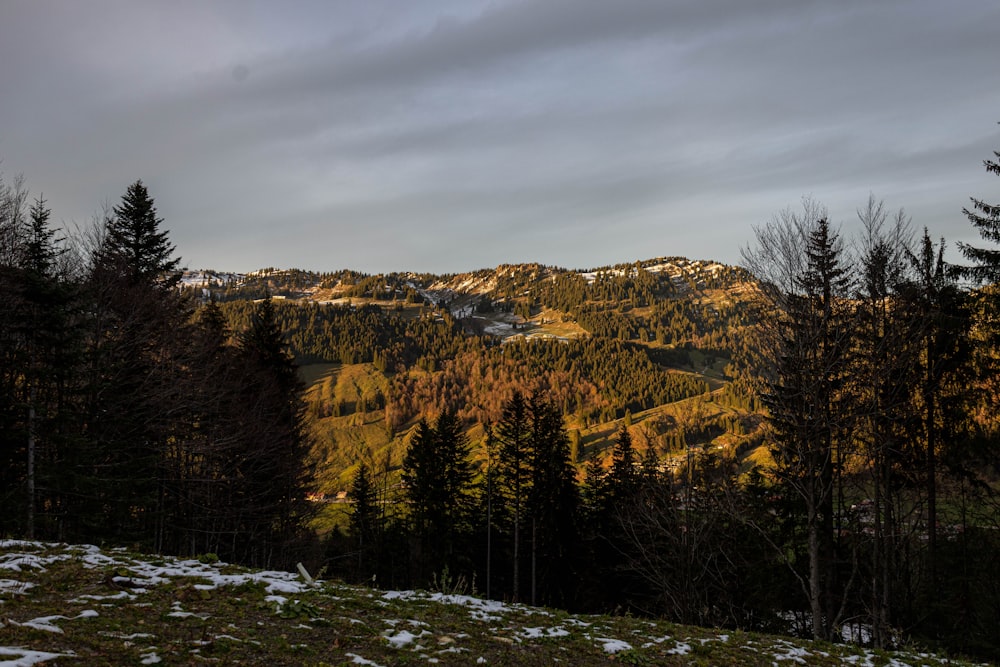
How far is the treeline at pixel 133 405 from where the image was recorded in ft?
59.8

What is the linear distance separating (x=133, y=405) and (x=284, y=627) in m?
18.5

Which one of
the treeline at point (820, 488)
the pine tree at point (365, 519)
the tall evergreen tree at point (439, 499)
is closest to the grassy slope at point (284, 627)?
the treeline at point (820, 488)

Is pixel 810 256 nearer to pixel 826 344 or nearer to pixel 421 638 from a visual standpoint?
pixel 826 344

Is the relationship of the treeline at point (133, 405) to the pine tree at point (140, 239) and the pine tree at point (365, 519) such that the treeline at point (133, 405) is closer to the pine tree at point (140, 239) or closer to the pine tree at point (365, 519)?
the pine tree at point (140, 239)

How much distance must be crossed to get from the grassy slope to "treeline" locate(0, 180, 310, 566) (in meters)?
8.06

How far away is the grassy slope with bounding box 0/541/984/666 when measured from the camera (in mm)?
6555

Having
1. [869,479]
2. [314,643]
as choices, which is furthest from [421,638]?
[869,479]

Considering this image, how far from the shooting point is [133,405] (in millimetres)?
22125

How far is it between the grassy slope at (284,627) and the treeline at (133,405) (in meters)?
8.06

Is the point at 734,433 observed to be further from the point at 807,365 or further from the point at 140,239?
the point at 140,239

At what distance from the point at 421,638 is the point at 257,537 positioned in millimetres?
26102

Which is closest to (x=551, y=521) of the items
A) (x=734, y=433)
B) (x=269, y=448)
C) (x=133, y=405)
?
(x=734, y=433)

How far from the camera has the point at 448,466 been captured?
1860 inches

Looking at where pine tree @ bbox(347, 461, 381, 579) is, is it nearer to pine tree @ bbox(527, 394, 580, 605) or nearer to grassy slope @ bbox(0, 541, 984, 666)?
pine tree @ bbox(527, 394, 580, 605)
